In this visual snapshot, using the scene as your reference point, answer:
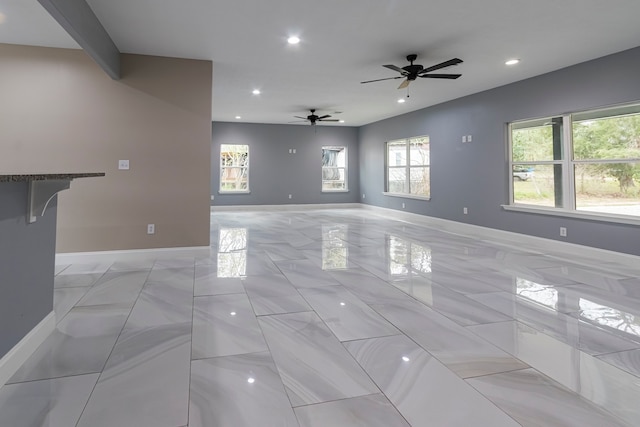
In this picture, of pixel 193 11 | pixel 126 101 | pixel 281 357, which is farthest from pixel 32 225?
pixel 126 101

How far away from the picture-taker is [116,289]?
3.25 m

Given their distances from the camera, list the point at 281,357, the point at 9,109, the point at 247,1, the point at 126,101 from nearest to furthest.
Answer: the point at 281,357 → the point at 247,1 → the point at 9,109 → the point at 126,101

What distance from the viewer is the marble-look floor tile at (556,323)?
2.12 meters

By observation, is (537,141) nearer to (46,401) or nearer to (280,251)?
(280,251)

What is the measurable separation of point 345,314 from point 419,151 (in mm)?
6895

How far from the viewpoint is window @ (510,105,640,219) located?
175 inches

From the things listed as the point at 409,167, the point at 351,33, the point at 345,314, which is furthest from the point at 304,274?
the point at 409,167

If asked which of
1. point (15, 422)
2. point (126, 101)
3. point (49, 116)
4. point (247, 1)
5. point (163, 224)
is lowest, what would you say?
point (15, 422)

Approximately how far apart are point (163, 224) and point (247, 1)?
9.71ft

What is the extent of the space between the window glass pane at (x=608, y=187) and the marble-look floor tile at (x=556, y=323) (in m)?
2.79

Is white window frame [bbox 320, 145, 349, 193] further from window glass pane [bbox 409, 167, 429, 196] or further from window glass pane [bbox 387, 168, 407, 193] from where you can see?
window glass pane [bbox 409, 167, 429, 196]

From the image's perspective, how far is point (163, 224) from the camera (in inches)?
183

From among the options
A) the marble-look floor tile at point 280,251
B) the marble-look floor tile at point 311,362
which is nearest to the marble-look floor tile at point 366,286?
the marble-look floor tile at point 311,362

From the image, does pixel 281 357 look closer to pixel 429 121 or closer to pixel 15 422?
pixel 15 422
